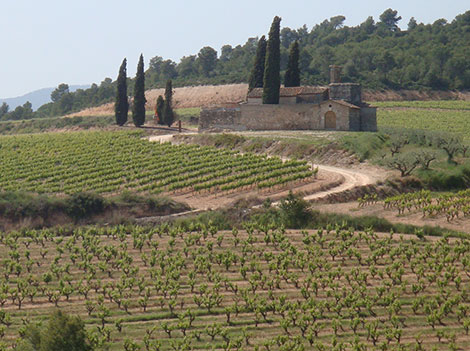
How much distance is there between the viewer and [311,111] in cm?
5181

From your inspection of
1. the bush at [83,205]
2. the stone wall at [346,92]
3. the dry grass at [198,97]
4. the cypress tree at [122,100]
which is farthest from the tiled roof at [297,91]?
the dry grass at [198,97]

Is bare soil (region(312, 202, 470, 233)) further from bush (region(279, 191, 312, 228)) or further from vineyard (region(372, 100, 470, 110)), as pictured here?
vineyard (region(372, 100, 470, 110))

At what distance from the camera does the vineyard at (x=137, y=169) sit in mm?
39438

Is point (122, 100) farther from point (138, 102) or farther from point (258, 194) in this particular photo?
point (258, 194)

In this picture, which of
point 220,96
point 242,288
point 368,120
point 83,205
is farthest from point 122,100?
point 242,288

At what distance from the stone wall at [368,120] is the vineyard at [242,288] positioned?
24.7m

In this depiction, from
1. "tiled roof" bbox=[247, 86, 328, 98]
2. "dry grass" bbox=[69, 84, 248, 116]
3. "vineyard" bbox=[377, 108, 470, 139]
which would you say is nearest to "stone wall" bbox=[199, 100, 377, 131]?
"tiled roof" bbox=[247, 86, 328, 98]

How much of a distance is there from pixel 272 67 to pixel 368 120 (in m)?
7.68

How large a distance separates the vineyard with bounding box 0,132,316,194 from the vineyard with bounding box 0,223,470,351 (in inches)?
454

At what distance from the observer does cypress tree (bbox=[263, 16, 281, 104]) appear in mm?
51594

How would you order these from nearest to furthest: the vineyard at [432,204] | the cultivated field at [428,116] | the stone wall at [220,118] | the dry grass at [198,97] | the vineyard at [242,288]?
the vineyard at [242,288] < the vineyard at [432,204] < the stone wall at [220,118] < the cultivated field at [428,116] < the dry grass at [198,97]

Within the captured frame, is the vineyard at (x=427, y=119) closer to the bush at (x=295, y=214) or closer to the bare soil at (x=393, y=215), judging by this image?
the bare soil at (x=393, y=215)

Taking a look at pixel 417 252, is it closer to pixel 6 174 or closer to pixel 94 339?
pixel 94 339

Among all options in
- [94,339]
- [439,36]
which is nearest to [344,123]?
[94,339]
